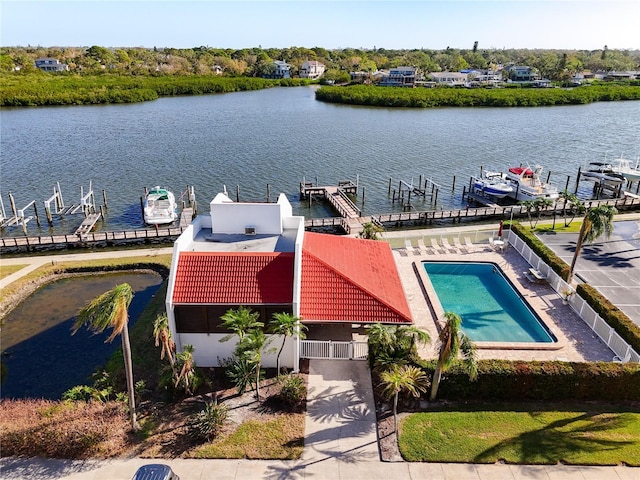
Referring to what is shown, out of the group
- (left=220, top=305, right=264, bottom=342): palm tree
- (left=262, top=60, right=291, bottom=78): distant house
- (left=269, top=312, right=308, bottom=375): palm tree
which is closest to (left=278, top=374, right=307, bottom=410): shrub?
(left=269, top=312, right=308, bottom=375): palm tree

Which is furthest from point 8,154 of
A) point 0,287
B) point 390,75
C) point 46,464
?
point 390,75

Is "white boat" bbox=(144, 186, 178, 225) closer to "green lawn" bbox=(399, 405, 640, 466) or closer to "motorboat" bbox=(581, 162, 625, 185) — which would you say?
"green lawn" bbox=(399, 405, 640, 466)

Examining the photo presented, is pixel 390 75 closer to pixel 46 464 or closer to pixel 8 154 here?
pixel 8 154

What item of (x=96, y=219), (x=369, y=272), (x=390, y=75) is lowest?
(x=96, y=219)

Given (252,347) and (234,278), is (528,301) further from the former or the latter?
(234,278)

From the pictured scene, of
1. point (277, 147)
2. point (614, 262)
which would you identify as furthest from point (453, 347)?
point (277, 147)

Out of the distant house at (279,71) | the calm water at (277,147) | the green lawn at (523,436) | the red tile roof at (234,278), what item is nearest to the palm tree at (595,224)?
the green lawn at (523,436)
